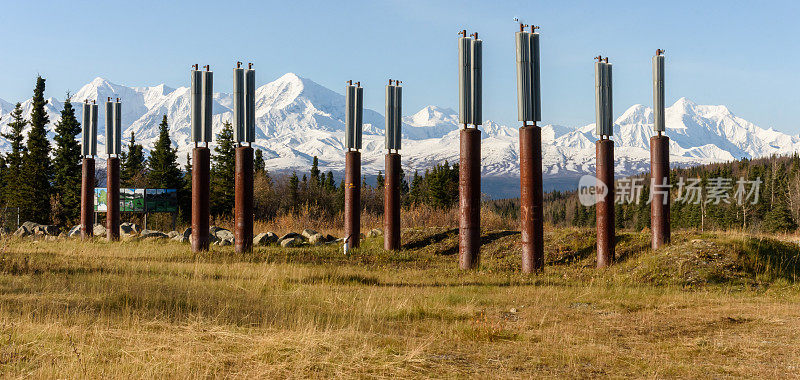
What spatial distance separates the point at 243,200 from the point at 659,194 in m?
12.8

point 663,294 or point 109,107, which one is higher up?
Result: point 109,107

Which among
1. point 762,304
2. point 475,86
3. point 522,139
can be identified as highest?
point 475,86

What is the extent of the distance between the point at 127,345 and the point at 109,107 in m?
23.0

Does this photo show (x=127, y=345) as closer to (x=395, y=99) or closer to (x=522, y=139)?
(x=522, y=139)

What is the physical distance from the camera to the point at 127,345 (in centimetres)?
763

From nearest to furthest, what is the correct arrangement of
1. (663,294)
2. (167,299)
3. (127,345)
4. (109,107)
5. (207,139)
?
1. (127,345)
2. (167,299)
3. (663,294)
4. (207,139)
5. (109,107)

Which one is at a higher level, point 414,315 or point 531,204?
point 531,204

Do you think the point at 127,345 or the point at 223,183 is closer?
the point at 127,345

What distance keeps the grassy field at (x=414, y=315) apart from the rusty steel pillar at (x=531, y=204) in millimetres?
A: 690

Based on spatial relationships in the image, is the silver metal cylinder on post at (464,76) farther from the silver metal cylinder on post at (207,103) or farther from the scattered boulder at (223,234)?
the scattered boulder at (223,234)

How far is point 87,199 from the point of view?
2930cm

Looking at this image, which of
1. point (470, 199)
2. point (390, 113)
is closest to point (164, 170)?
point (390, 113)

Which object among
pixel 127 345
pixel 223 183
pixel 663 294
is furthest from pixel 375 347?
pixel 223 183

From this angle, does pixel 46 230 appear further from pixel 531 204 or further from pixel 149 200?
pixel 531 204
